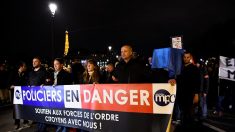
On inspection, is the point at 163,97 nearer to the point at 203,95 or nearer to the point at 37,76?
the point at 37,76

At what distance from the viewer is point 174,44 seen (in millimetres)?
14570

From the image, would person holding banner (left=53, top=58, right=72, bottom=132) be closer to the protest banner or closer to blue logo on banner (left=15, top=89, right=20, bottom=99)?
the protest banner

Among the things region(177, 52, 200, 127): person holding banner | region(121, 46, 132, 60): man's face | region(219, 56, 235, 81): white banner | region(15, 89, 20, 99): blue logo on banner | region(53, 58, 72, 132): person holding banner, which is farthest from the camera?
region(219, 56, 235, 81): white banner

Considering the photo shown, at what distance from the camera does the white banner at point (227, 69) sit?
11.3 meters

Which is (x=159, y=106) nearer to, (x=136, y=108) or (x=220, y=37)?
(x=136, y=108)

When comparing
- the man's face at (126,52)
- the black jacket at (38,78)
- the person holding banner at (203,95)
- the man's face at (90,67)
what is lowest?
the person holding banner at (203,95)

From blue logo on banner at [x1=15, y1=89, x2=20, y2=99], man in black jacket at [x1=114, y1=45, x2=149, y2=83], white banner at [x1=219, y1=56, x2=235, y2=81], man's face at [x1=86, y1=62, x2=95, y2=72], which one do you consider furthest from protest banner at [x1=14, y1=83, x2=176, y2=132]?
white banner at [x1=219, y1=56, x2=235, y2=81]

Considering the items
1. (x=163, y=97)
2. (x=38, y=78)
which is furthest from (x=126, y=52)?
(x=38, y=78)

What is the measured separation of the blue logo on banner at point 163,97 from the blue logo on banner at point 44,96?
243cm

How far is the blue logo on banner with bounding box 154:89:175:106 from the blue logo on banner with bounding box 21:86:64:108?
2.43 meters

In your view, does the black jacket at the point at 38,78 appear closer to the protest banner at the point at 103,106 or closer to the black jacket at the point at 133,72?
the protest banner at the point at 103,106

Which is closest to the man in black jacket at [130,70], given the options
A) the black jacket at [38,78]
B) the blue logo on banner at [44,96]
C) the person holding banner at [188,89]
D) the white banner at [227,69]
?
the blue logo on banner at [44,96]

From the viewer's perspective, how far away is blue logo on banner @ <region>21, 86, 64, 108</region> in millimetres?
7482

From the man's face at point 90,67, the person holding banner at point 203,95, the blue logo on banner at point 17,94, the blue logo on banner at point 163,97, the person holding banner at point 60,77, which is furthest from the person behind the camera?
the person holding banner at point 203,95
